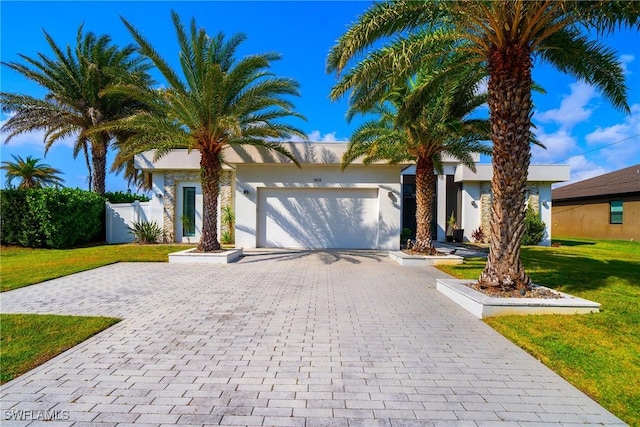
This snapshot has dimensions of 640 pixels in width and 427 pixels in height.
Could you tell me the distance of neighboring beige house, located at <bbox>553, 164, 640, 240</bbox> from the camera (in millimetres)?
21656

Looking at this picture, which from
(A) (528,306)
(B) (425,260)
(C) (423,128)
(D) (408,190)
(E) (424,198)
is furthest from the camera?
(D) (408,190)

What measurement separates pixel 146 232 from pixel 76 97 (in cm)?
828

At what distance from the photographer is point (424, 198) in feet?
37.7

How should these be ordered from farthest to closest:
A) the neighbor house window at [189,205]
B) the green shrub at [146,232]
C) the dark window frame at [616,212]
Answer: the dark window frame at [616,212] → the neighbor house window at [189,205] → the green shrub at [146,232]

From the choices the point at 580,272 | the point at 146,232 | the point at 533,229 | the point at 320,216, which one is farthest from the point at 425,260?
the point at 146,232

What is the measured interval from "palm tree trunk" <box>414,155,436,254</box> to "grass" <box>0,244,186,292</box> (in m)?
9.49

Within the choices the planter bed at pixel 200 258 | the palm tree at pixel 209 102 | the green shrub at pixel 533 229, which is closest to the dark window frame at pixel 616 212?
the green shrub at pixel 533 229

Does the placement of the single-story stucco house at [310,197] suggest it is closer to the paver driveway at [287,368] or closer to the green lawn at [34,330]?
the green lawn at [34,330]

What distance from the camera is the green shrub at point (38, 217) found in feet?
45.2

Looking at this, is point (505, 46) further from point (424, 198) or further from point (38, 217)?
point (38, 217)

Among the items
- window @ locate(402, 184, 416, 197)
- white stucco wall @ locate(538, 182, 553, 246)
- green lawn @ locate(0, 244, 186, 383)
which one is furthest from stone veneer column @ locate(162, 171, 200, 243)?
white stucco wall @ locate(538, 182, 553, 246)

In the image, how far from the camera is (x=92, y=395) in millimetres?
3064

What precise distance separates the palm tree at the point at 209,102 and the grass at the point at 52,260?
3110 mm

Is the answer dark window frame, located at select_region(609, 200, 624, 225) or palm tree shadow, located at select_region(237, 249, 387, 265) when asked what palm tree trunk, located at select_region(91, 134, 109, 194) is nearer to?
palm tree shadow, located at select_region(237, 249, 387, 265)
